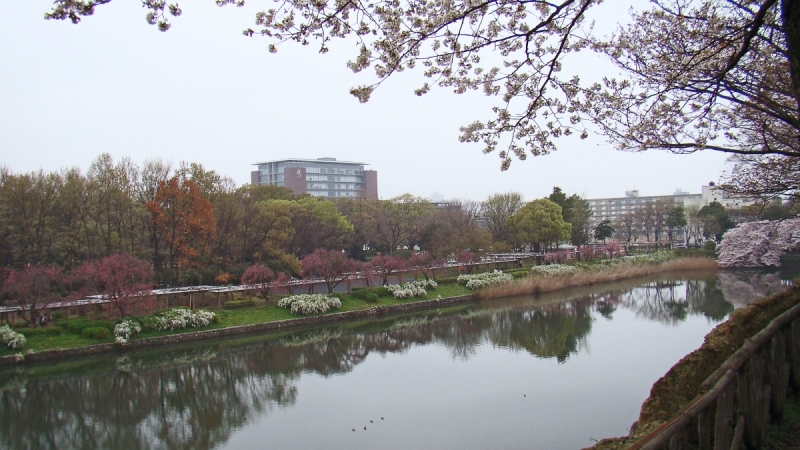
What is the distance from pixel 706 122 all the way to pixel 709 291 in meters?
21.9

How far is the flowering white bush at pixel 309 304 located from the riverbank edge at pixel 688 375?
15.5 meters

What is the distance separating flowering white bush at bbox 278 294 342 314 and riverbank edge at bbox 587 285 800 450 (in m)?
15.5

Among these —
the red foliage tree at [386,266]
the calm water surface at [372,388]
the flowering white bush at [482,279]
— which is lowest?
the calm water surface at [372,388]

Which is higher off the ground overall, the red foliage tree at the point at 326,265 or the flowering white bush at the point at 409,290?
the red foliage tree at the point at 326,265

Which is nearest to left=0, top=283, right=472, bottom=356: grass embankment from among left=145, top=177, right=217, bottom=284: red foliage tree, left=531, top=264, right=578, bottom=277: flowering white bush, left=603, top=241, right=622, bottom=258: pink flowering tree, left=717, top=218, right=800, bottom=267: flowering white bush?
left=145, top=177, right=217, bottom=284: red foliage tree

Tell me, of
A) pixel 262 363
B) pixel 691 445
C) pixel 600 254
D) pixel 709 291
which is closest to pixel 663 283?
pixel 709 291

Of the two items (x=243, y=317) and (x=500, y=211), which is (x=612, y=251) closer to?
(x=500, y=211)

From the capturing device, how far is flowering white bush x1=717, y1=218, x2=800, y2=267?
3200 cm

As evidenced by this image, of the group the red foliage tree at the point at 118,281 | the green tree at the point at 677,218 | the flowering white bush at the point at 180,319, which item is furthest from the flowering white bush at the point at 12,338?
the green tree at the point at 677,218

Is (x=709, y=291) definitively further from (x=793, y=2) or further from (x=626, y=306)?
(x=793, y=2)

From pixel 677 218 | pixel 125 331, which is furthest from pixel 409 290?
pixel 677 218

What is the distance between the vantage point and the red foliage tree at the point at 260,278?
67.2ft

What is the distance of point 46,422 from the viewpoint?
10383 millimetres

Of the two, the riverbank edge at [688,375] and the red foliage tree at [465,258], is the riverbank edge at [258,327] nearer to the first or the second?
the red foliage tree at [465,258]
